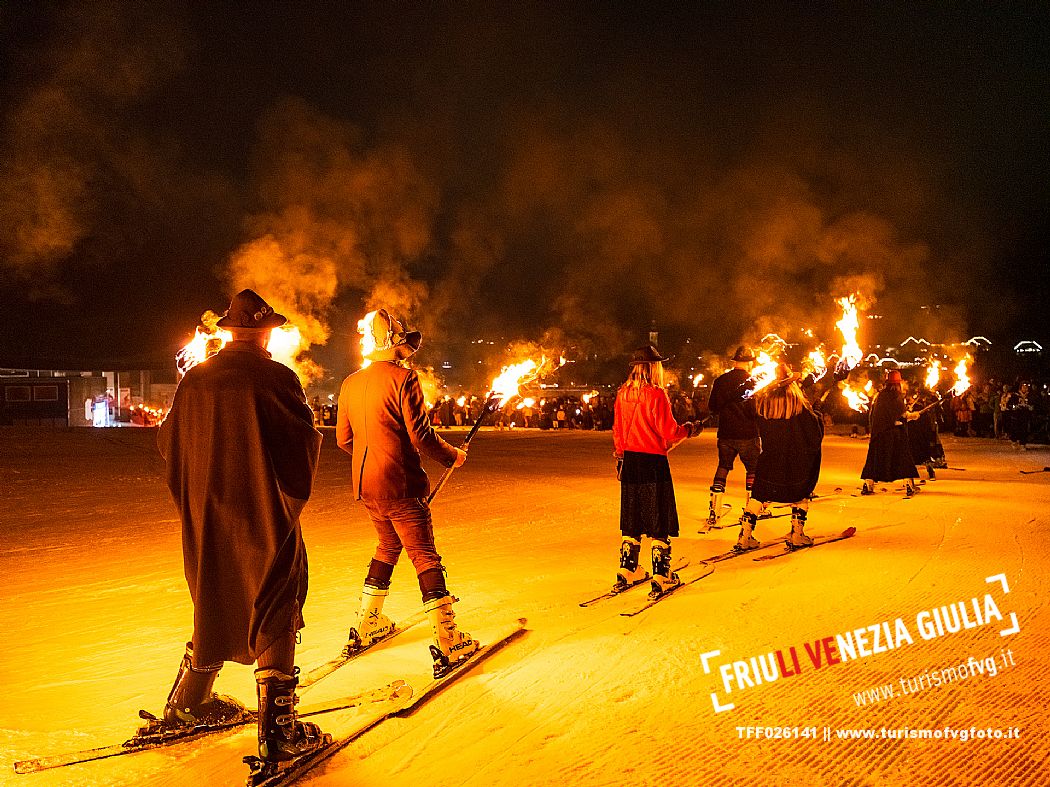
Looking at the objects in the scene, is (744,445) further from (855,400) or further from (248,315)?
(855,400)

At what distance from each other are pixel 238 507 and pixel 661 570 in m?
3.86

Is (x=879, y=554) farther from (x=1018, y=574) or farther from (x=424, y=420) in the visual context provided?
(x=424, y=420)

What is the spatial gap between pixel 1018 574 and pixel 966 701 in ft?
10.4

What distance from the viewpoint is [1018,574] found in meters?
7.10

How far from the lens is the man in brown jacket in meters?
5.04

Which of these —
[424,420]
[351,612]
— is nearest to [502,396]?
[424,420]

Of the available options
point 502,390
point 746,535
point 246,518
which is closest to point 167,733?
point 246,518

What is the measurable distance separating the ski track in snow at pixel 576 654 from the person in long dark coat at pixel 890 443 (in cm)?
173

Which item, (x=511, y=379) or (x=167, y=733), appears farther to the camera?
(x=511, y=379)

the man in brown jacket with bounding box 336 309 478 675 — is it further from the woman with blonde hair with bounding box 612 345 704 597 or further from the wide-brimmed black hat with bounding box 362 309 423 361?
the woman with blonde hair with bounding box 612 345 704 597

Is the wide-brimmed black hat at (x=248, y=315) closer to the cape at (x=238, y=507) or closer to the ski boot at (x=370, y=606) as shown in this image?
the cape at (x=238, y=507)

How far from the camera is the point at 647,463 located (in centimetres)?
702

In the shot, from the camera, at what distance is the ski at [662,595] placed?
6.24 meters

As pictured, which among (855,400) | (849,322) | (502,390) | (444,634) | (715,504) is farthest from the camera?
(855,400)
